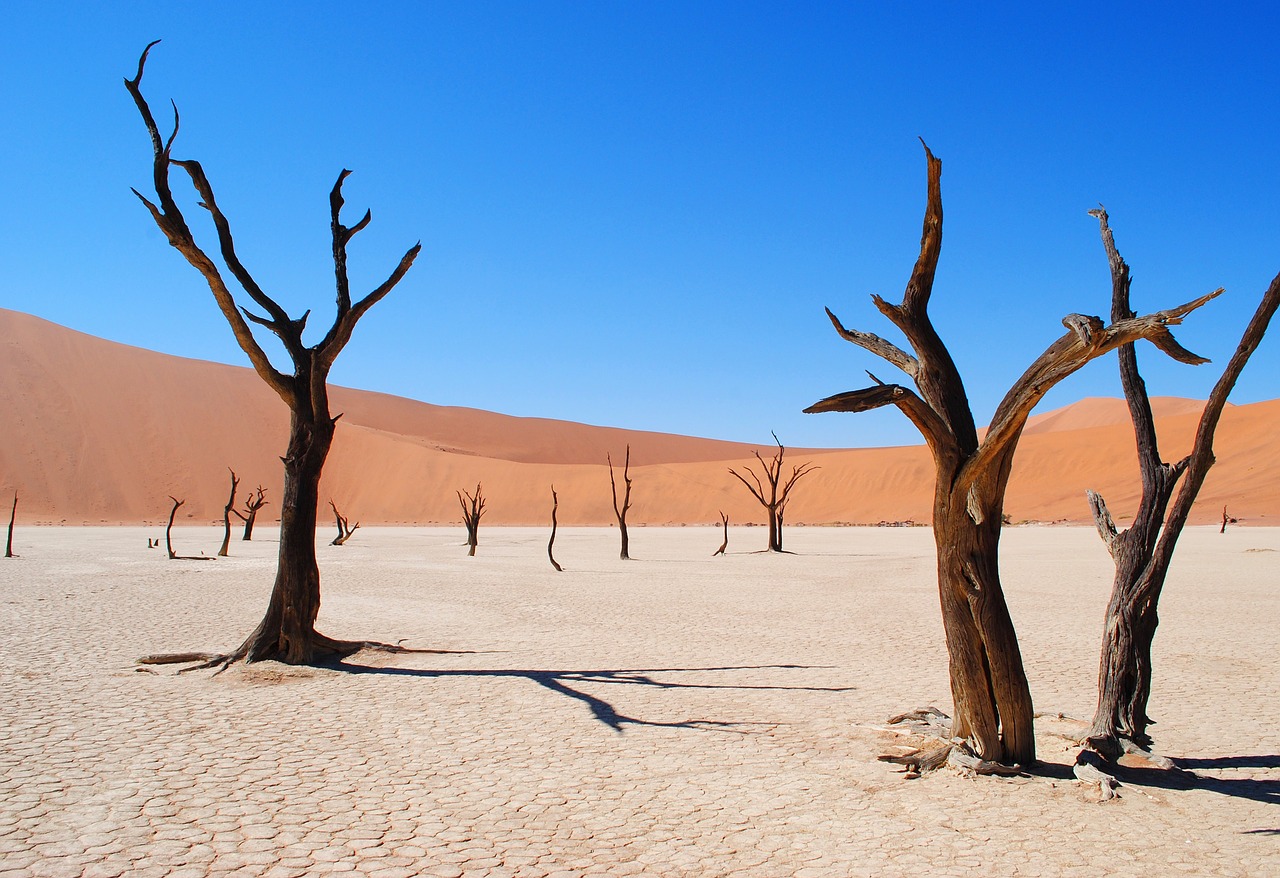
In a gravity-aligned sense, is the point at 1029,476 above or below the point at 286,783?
above

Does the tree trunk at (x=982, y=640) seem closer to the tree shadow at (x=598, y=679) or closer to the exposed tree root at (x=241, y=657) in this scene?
the tree shadow at (x=598, y=679)

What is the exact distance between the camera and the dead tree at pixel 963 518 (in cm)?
558

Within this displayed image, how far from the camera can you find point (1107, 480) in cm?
5900

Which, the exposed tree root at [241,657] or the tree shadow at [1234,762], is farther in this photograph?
the exposed tree root at [241,657]

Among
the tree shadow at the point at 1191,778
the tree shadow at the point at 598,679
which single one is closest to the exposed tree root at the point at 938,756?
the tree shadow at the point at 1191,778

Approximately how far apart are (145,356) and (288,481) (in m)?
88.6

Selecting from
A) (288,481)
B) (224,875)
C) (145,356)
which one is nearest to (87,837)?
(224,875)

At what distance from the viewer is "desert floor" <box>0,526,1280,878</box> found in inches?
178

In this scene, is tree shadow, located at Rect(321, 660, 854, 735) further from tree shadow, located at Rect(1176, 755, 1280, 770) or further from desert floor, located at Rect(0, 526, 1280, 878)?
tree shadow, located at Rect(1176, 755, 1280, 770)

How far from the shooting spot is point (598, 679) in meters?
8.90

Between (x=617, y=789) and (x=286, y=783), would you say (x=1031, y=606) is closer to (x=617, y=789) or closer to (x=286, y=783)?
(x=617, y=789)

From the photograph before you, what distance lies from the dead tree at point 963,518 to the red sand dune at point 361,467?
47.4 metres

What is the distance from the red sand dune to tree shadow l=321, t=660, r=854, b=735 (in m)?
45.6

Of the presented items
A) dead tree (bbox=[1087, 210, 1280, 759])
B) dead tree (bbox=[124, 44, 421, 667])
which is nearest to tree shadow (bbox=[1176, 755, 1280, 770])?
dead tree (bbox=[1087, 210, 1280, 759])
